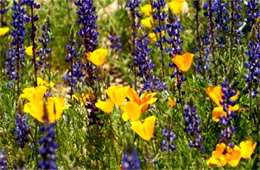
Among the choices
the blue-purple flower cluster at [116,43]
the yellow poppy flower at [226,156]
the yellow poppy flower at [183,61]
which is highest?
the blue-purple flower cluster at [116,43]

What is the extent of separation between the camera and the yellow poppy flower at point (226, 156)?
3522mm

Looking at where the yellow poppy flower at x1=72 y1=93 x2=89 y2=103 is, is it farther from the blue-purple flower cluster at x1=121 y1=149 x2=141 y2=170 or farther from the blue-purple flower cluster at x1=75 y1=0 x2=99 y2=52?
the blue-purple flower cluster at x1=121 y1=149 x2=141 y2=170

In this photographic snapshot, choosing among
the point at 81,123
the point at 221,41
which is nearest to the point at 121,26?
the point at 221,41

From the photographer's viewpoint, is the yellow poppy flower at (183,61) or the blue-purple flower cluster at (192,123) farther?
the yellow poppy flower at (183,61)

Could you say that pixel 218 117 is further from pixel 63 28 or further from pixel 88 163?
pixel 63 28

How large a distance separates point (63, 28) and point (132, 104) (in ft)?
13.1

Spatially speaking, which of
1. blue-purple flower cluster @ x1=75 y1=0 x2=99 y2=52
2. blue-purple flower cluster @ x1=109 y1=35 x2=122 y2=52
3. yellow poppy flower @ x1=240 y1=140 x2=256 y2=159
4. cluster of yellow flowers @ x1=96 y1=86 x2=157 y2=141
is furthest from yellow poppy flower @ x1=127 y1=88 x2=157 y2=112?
blue-purple flower cluster @ x1=109 y1=35 x2=122 y2=52

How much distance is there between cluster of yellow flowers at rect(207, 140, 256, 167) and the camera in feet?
11.6

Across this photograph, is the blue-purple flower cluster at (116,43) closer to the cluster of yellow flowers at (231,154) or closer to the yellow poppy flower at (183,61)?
the yellow poppy flower at (183,61)

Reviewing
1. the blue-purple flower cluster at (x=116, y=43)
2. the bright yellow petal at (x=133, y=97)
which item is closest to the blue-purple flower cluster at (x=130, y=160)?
the bright yellow petal at (x=133, y=97)

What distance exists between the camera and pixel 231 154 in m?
3.57

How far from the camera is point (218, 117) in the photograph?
3918 millimetres

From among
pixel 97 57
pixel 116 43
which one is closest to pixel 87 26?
pixel 97 57

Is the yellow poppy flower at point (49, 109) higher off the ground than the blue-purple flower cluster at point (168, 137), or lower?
higher
